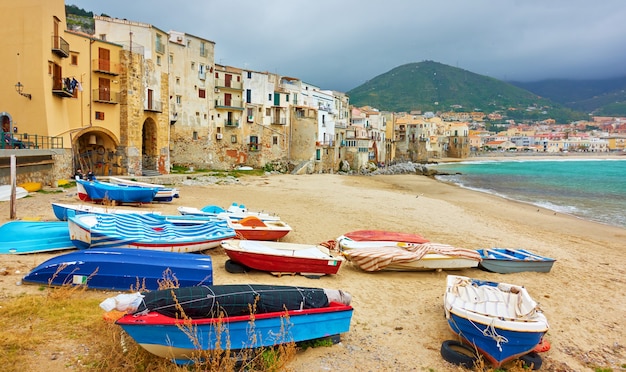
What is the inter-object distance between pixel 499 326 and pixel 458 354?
0.85m

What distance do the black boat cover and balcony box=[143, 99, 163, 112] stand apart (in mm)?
28306

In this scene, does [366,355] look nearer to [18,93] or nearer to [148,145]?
[18,93]

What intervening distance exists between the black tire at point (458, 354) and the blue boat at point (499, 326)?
0.15 metres

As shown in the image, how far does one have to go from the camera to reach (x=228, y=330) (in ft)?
18.9

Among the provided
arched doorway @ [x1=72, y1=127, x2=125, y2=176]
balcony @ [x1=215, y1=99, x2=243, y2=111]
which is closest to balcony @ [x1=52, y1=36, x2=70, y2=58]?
arched doorway @ [x1=72, y1=127, x2=125, y2=176]

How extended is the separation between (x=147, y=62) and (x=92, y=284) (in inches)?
1068

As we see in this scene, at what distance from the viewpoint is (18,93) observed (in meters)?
22.7

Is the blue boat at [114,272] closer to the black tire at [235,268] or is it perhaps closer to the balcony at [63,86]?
the black tire at [235,268]

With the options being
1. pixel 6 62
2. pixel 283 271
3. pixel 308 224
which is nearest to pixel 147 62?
pixel 6 62

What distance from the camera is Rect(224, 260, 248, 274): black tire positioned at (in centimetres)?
1049

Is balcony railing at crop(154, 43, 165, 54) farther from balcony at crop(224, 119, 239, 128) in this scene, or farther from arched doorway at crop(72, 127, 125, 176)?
balcony at crop(224, 119, 239, 128)

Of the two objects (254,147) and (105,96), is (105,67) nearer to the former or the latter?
(105,96)

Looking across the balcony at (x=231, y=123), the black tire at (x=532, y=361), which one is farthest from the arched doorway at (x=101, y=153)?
the black tire at (x=532, y=361)

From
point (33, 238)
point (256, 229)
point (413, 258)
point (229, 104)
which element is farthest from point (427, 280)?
point (229, 104)
